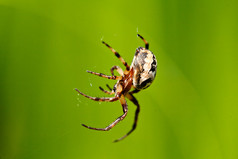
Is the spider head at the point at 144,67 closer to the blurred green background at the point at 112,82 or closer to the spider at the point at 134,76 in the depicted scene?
the spider at the point at 134,76

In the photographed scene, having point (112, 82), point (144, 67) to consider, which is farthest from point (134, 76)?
point (112, 82)

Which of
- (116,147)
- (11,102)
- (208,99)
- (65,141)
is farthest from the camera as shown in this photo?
(208,99)

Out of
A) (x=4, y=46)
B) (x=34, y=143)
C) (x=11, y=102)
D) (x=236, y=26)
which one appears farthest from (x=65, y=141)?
(x=236, y=26)

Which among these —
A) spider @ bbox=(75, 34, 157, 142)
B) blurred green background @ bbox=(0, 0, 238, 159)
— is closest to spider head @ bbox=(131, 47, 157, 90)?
spider @ bbox=(75, 34, 157, 142)

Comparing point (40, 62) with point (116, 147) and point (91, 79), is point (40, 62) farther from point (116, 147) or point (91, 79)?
point (116, 147)

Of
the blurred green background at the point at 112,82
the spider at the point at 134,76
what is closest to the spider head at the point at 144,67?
the spider at the point at 134,76
